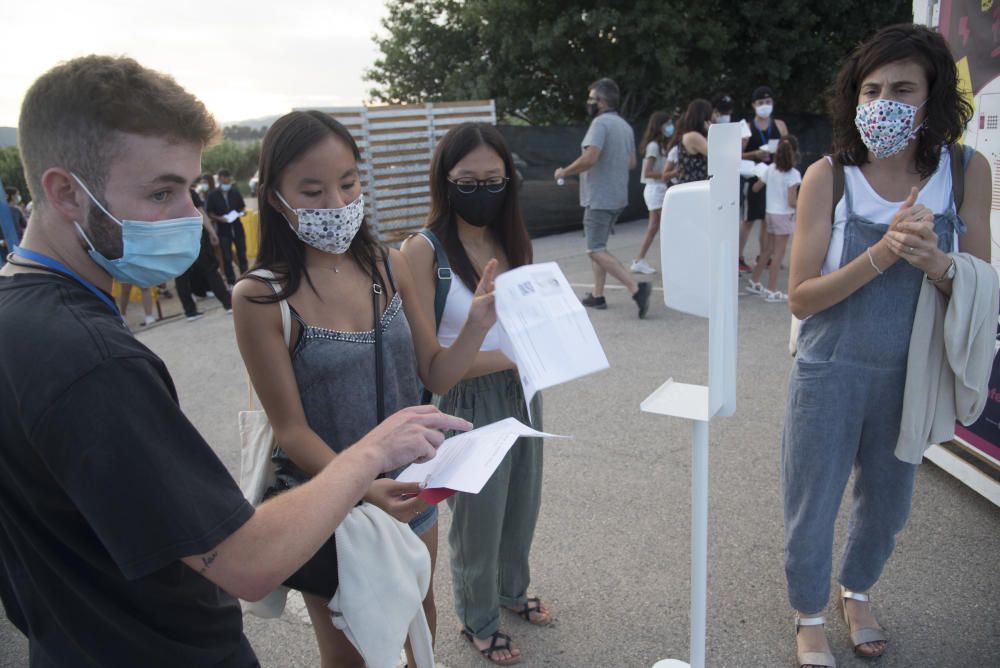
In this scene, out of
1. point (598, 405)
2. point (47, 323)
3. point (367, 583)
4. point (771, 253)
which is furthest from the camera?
point (771, 253)

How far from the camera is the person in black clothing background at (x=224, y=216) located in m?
10.2

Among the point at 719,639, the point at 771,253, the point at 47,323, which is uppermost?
the point at 47,323

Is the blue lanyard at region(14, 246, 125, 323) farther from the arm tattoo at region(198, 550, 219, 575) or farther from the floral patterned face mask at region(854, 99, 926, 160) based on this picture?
the floral patterned face mask at region(854, 99, 926, 160)

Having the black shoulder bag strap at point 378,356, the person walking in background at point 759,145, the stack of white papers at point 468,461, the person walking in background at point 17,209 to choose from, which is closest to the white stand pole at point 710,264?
the stack of white papers at point 468,461

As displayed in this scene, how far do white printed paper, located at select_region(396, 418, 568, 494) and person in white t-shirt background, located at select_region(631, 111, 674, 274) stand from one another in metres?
6.52

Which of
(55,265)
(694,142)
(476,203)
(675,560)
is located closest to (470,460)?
(55,265)

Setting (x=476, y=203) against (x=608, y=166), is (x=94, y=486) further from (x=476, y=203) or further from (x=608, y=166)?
(x=608, y=166)

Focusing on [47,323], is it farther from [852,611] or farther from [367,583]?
[852,611]

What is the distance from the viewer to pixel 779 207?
6.86 m

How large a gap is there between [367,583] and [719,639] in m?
1.68

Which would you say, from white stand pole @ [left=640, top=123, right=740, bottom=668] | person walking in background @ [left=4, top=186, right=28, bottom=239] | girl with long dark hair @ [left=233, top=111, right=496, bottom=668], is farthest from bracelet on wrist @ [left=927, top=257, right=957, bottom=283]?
person walking in background @ [left=4, top=186, right=28, bottom=239]

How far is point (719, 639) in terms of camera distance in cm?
252

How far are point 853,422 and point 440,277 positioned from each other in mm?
1429

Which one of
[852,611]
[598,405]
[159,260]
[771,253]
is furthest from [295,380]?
[771,253]
